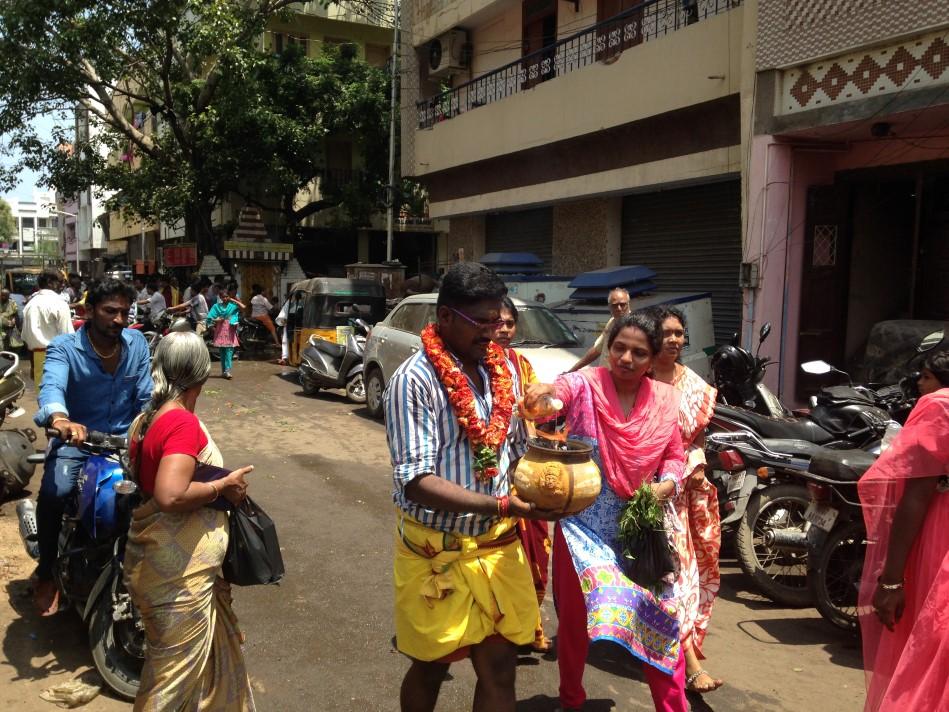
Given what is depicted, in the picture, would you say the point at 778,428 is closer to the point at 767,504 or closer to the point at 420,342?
the point at 767,504

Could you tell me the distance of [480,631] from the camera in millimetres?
2652

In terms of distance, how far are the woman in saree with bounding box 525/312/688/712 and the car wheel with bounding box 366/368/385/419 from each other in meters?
7.37

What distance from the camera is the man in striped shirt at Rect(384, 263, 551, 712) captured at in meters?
2.61

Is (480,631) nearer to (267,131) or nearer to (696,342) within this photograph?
(696,342)

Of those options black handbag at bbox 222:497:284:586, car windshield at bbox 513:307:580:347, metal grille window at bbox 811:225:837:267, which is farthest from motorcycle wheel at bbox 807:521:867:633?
metal grille window at bbox 811:225:837:267

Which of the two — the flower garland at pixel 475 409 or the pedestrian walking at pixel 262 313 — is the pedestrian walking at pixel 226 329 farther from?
the flower garland at pixel 475 409

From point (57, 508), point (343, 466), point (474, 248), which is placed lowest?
point (343, 466)

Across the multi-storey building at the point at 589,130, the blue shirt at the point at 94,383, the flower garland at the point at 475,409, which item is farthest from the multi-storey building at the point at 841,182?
the blue shirt at the point at 94,383

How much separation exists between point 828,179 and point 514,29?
9093 mm

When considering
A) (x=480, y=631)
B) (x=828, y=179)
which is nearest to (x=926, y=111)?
(x=828, y=179)

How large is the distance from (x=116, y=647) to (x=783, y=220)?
859cm

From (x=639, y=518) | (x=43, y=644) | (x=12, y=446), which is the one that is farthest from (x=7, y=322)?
(x=639, y=518)

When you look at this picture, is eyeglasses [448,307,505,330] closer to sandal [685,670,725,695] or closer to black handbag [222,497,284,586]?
black handbag [222,497,284,586]

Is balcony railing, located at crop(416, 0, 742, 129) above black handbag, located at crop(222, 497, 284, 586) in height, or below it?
above
